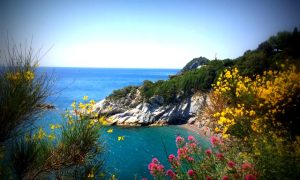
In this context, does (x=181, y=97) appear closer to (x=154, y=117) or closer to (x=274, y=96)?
(x=154, y=117)

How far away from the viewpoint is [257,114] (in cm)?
579

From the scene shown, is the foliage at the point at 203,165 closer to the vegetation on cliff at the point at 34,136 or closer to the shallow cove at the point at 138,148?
the vegetation on cliff at the point at 34,136

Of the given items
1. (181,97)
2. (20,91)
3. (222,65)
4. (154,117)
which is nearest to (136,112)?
(154,117)

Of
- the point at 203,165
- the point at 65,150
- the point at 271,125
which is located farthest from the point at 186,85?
the point at 65,150

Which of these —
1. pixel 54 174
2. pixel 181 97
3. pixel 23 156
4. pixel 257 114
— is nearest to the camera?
pixel 23 156

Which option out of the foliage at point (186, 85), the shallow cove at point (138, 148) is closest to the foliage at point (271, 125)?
the shallow cove at point (138, 148)

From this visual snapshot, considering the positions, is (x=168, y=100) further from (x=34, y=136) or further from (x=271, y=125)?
(x=34, y=136)

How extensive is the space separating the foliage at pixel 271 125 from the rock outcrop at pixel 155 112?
85.3 feet

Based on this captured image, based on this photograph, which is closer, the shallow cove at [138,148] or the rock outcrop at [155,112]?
the shallow cove at [138,148]

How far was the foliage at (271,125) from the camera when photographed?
142 inches

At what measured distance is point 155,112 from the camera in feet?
114

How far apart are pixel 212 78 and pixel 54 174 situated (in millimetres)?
30190

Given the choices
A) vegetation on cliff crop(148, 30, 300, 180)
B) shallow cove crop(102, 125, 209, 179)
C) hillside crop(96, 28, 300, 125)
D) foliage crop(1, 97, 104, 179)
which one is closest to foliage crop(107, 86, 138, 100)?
hillside crop(96, 28, 300, 125)

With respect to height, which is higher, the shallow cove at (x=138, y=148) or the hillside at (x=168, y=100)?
the hillside at (x=168, y=100)
